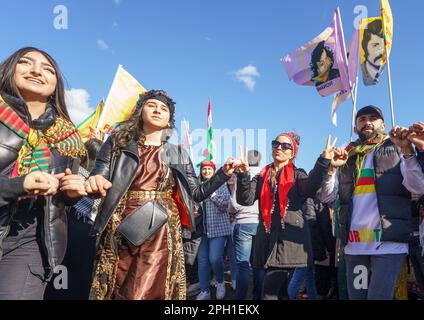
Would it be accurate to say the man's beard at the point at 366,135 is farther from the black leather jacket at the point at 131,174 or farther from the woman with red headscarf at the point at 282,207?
the black leather jacket at the point at 131,174

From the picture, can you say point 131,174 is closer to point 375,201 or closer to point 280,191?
point 280,191

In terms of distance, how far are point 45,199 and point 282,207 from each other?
2332 mm

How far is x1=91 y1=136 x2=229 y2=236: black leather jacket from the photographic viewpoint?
249 cm

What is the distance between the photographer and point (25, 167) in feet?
6.56

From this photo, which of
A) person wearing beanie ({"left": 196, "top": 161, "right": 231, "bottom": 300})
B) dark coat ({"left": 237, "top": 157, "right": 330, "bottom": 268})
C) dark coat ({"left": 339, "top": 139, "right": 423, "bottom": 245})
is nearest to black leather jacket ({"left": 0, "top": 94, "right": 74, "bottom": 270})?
dark coat ({"left": 237, "top": 157, "right": 330, "bottom": 268})

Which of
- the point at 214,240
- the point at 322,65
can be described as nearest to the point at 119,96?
the point at 214,240

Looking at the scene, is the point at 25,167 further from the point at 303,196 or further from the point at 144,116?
the point at 303,196

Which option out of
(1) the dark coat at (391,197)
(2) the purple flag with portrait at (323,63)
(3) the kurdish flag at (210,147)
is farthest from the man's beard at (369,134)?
(3) the kurdish flag at (210,147)

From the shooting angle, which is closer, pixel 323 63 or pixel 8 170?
pixel 8 170

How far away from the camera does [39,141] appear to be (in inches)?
82.0

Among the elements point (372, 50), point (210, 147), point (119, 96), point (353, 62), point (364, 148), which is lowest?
point (364, 148)

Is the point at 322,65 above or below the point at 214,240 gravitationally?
above
